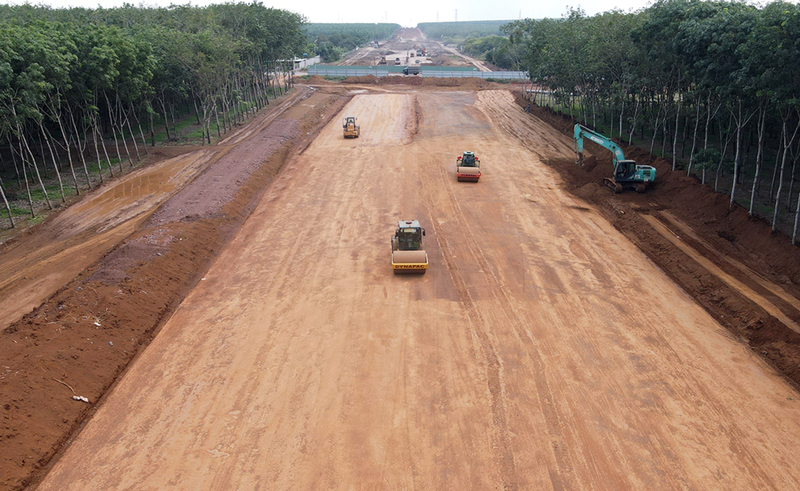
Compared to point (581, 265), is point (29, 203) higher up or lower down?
higher up

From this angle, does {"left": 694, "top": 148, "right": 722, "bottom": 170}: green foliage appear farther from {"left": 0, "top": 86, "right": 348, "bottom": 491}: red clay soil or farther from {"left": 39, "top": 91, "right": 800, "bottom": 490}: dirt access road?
{"left": 0, "top": 86, "right": 348, "bottom": 491}: red clay soil

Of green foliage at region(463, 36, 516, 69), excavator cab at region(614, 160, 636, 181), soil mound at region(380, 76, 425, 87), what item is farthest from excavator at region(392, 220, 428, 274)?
green foliage at region(463, 36, 516, 69)

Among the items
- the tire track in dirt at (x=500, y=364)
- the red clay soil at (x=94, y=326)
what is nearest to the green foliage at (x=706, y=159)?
the tire track in dirt at (x=500, y=364)

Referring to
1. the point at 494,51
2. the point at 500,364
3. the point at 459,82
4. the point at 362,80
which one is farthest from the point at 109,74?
the point at 494,51

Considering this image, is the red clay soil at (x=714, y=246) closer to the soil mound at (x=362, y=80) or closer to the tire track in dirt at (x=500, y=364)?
the tire track in dirt at (x=500, y=364)

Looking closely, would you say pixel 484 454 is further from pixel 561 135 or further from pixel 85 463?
pixel 561 135

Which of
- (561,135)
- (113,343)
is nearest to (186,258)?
(113,343)

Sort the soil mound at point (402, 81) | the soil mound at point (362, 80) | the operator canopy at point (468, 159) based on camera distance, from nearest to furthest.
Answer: the operator canopy at point (468, 159) → the soil mound at point (402, 81) → the soil mound at point (362, 80)
